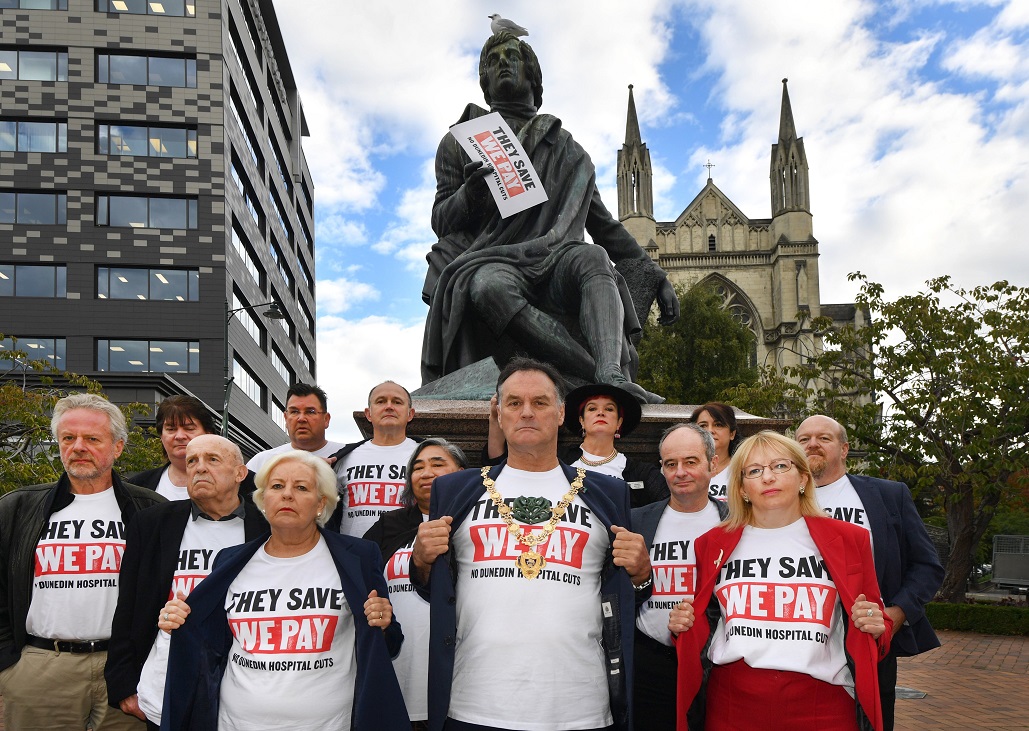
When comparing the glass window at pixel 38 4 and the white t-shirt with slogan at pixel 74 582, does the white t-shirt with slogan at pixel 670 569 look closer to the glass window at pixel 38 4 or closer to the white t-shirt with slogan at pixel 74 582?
the white t-shirt with slogan at pixel 74 582

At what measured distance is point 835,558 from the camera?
9.63 feet

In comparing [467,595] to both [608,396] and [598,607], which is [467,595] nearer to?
[598,607]

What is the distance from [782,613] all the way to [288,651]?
1533 mm

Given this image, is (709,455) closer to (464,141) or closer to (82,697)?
(82,697)

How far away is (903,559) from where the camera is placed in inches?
146

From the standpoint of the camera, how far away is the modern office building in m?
36.9

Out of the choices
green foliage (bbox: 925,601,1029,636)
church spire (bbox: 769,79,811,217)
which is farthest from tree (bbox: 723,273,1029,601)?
church spire (bbox: 769,79,811,217)

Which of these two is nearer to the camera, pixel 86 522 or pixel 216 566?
pixel 216 566

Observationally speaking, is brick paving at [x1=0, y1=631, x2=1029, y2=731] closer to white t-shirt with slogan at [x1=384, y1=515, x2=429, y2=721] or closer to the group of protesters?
the group of protesters

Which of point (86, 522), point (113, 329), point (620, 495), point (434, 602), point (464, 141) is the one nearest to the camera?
point (434, 602)

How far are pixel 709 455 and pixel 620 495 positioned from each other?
624 millimetres

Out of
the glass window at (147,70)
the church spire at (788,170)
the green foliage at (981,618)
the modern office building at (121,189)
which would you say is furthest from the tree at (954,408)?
the church spire at (788,170)

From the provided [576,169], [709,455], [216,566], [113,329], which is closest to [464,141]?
[576,169]

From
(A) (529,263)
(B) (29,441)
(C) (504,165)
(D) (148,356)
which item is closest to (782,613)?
(A) (529,263)
